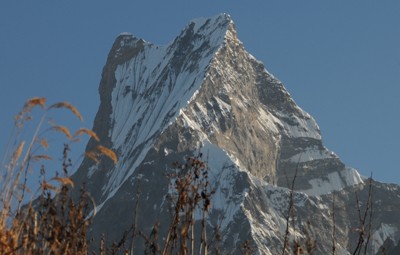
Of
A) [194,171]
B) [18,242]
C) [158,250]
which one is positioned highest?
[194,171]

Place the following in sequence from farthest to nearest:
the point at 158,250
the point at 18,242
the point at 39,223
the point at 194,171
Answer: the point at 194,171
the point at 158,250
the point at 39,223
the point at 18,242

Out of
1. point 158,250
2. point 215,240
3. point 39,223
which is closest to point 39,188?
point 39,223

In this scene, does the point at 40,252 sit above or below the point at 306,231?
below

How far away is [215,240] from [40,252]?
132 centimetres

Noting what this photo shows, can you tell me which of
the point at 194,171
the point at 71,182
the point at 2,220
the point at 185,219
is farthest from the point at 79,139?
the point at 194,171

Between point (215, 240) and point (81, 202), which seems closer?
point (81, 202)

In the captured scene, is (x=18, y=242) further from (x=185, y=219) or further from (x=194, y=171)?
(x=194, y=171)

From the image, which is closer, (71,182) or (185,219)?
(71,182)

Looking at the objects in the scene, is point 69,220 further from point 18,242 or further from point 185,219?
point 185,219

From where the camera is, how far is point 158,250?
582cm

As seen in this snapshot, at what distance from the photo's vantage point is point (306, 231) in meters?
5.93

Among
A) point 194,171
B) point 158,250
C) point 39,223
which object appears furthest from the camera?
point 194,171

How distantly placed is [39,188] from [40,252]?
0.39 m

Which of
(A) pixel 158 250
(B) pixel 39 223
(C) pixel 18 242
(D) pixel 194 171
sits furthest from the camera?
(D) pixel 194 171
